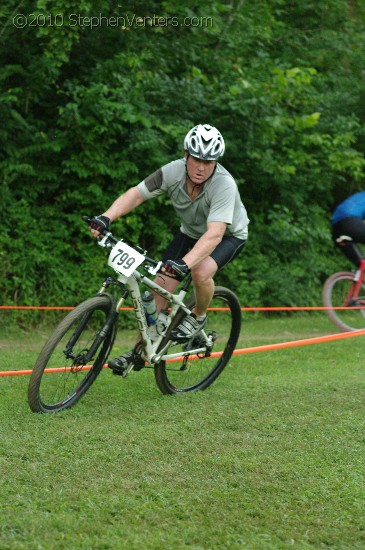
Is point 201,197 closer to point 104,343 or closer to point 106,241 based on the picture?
point 106,241

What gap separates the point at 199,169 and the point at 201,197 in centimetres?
23

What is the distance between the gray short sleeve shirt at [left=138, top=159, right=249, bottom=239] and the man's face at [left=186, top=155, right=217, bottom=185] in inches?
3.1

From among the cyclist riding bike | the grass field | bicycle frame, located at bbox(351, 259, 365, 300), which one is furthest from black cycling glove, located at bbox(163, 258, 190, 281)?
bicycle frame, located at bbox(351, 259, 365, 300)

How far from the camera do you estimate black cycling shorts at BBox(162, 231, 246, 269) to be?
6.67 meters

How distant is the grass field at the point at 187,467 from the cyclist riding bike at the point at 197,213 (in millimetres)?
647

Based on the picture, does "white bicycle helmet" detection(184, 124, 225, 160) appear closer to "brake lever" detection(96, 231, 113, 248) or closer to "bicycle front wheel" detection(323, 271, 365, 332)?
"brake lever" detection(96, 231, 113, 248)

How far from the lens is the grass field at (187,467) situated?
155 inches

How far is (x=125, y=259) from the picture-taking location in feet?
19.9

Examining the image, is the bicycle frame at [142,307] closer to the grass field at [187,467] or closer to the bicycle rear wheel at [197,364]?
the bicycle rear wheel at [197,364]

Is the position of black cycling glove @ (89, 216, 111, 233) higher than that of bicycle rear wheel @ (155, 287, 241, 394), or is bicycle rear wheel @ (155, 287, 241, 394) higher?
black cycling glove @ (89, 216, 111, 233)

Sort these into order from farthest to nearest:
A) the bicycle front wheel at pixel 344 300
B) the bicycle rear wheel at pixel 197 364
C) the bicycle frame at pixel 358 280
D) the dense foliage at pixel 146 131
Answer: the bicycle frame at pixel 358 280, the bicycle front wheel at pixel 344 300, the dense foliage at pixel 146 131, the bicycle rear wheel at pixel 197 364

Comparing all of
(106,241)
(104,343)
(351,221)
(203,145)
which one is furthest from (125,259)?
(351,221)

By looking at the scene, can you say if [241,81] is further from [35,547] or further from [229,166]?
[35,547]

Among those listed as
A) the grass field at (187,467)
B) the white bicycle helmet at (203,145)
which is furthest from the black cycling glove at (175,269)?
the grass field at (187,467)
